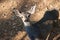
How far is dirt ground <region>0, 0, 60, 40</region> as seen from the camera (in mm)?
4517

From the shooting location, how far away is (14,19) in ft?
15.9

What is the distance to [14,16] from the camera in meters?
4.89

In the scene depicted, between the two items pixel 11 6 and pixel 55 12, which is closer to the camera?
pixel 55 12

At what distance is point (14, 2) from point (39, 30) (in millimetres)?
1626

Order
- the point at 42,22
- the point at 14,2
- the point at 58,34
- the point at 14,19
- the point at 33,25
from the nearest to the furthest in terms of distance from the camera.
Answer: the point at 33,25, the point at 42,22, the point at 58,34, the point at 14,19, the point at 14,2

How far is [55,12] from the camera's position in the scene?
4203 mm

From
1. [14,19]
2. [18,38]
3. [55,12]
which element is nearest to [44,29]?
[55,12]

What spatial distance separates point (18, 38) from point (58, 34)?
0.81m

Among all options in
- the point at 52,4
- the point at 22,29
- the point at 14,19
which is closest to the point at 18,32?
the point at 22,29

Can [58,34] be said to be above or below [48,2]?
below

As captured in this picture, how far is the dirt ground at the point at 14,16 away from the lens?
14.8ft

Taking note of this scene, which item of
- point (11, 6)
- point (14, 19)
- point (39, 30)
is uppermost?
point (11, 6)

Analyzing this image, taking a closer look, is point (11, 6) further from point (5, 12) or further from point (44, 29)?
point (44, 29)

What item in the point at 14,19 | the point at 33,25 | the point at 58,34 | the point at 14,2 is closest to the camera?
the point at 33,25
